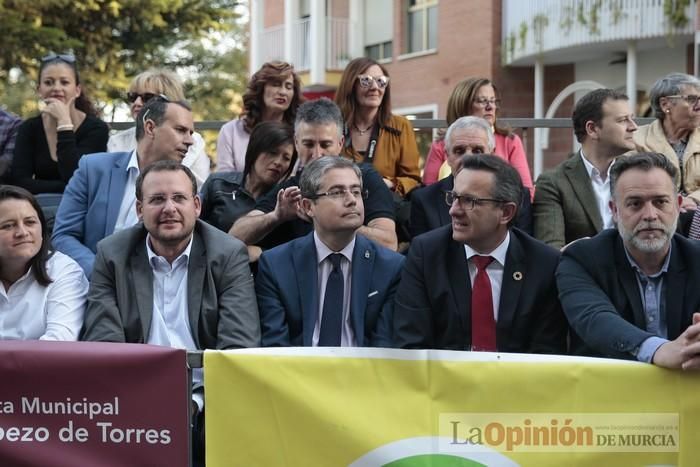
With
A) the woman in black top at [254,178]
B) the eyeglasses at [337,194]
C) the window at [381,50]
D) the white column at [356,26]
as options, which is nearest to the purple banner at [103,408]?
the eyeglasses at [337,194]

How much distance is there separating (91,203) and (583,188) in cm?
291

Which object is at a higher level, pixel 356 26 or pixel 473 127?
pixel 356 26

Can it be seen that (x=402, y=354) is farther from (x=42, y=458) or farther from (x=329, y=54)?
(x=329, y=54)

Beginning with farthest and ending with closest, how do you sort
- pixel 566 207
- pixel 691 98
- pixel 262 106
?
pixel 262 106 → pixel 691 98 → pixel 566 207

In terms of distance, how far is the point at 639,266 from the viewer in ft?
15.6

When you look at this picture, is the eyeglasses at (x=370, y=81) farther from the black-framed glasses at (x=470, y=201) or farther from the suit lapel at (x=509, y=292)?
the suit lapel at (x=509, y=292)

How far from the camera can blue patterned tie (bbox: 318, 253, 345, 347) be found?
522 cm

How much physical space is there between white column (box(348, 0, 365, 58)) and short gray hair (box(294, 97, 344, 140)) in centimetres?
2133

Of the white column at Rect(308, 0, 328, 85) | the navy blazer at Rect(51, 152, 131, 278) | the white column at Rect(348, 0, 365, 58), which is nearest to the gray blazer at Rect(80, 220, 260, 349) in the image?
the navy blazer at Rect(51, 152, 131, 278)

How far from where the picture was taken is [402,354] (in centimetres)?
416

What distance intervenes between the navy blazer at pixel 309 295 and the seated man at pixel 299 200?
20.3 inches

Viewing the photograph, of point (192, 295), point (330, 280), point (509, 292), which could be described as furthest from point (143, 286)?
point (509, 292)

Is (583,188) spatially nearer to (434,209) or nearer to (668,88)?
(434,209)

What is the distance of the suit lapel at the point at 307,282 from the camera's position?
5.22m
